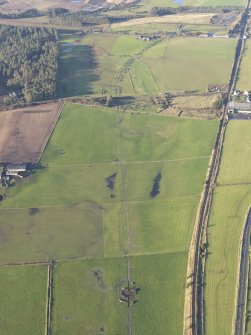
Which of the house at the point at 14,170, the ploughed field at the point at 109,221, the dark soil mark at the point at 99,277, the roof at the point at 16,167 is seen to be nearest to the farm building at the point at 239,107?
the ploughed field at the point at 109,221

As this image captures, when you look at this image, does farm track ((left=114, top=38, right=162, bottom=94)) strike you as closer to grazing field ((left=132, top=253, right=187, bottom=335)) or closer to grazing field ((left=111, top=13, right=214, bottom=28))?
grazing field ((left=111, top=13, right=214, bottom=28))

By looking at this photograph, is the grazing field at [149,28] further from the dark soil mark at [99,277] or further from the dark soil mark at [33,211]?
the dark soil mark at [99,277]

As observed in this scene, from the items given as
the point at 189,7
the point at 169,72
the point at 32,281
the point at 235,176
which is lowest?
the point at 32,281

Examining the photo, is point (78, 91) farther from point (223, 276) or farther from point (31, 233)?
point (223, 276)

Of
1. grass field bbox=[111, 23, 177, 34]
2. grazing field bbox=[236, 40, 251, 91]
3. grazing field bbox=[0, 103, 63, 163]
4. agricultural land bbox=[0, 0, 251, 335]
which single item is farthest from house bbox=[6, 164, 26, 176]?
grass field bbox=[111, 23, 177, 34]

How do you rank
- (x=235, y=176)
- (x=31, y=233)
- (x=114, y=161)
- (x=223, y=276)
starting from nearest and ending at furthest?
(x=223, y=276), (x=31, y=233), (x=235, y=176), (x=114, y=161)

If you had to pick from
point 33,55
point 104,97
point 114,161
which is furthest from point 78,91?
point 114,161

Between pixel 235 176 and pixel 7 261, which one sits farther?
pixel 235 176
